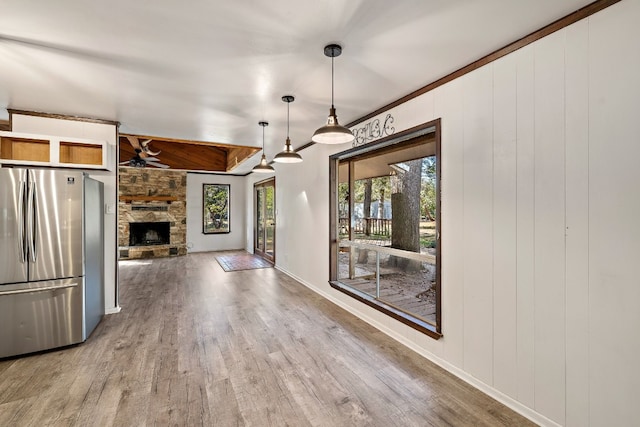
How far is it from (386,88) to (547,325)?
2357 mm

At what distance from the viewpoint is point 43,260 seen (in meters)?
2.94

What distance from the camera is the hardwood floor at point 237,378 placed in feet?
6.62

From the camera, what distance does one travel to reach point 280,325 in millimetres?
3535

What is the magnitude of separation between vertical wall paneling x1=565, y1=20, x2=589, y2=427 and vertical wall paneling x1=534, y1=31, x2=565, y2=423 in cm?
4

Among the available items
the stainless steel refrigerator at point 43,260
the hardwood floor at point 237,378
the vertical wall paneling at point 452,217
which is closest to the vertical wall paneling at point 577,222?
the hardwood floor at point 237,378

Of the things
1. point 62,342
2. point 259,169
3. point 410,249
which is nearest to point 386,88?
point 410,249

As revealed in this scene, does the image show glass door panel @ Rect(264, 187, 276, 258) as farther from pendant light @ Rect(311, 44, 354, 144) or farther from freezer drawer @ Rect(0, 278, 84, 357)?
pendant light @ Rect(311, 44, 354, 144)

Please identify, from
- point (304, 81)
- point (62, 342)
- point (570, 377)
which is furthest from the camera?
point (62, 342)

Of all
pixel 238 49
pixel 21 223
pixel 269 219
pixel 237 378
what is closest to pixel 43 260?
pixel 21 223

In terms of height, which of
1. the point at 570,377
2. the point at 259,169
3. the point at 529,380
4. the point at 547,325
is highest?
the point at 259,169

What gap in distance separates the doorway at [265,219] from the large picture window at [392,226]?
2.99 m

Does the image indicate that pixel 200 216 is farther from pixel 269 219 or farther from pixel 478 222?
pixel 478 222

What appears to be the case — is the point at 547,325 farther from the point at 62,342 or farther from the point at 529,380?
the point at 62,342

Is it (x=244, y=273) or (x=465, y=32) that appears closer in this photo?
(x=465, y=32)
